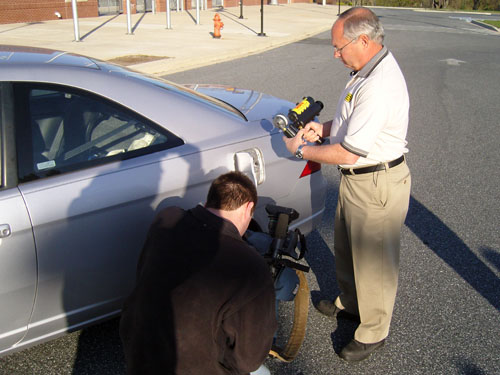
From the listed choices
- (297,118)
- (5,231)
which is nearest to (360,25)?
(297,118)

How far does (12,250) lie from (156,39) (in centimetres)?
1419

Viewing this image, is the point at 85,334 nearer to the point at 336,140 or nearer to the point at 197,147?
the point at 197,147

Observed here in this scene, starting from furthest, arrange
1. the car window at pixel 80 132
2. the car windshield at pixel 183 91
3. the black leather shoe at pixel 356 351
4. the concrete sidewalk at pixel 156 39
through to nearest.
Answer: the concrete sidewalk at pixel 156 39
the car windshield at pixel 183 91
the black leather shoe at pixel 356 351
the car window at pixel 80 132

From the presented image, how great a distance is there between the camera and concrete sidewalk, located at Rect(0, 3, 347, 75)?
1204cm

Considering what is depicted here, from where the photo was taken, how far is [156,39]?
15508mm

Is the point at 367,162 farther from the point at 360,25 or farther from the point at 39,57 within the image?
the point at 39,57

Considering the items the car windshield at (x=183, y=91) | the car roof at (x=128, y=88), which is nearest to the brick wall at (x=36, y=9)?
the car windshield at (x=183, y=91)

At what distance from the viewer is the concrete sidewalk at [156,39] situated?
39.5 ft

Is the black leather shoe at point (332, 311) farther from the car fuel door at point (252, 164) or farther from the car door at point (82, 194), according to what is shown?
the car door at point (82, 194)

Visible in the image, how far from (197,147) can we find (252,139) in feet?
1.24

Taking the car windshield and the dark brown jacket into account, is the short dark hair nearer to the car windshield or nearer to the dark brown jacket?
the dark brown jacket

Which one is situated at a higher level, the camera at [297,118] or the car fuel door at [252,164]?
the camera at [297,118]

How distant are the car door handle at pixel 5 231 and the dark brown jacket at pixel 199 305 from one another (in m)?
0.68

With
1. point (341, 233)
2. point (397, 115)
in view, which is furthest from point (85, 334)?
point (397, 115)
